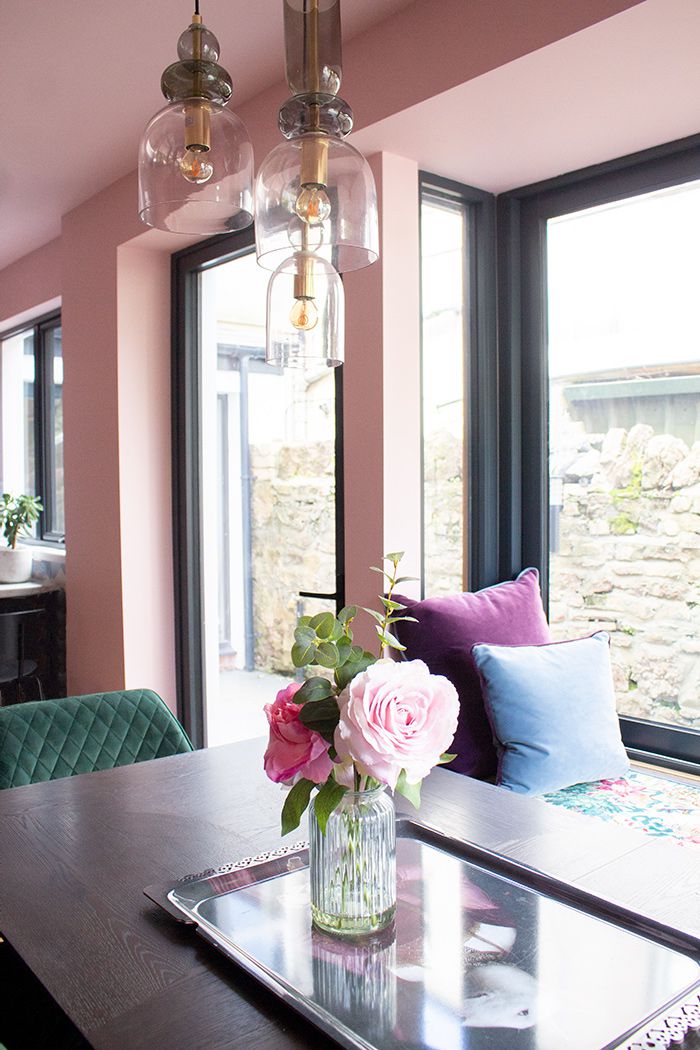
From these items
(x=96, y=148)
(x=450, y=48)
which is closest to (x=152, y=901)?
(x=450, y=48)

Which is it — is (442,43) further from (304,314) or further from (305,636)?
(305,636)

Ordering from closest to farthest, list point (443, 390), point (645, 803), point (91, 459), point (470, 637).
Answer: point (645, 803) → point (470, 637) → point (443, 390) → point (91, 459)

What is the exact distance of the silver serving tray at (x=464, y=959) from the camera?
36.2 inches

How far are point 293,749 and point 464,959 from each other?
32cm

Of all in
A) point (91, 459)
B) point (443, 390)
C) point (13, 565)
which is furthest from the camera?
point (13, 565)

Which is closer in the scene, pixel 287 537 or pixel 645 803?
pixel 645 803

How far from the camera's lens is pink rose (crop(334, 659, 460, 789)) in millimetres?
990

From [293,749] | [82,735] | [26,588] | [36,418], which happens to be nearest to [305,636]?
[293,749]

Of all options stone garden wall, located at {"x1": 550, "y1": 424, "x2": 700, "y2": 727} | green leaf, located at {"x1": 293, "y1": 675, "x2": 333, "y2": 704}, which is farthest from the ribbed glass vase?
stone garden wall, located at {"x1": 550, "y1": 424, "x2": 700, "y2": 727}

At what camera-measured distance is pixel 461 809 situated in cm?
154

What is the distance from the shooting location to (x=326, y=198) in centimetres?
116

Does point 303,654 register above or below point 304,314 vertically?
below

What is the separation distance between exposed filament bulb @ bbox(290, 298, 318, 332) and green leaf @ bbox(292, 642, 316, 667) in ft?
1.55

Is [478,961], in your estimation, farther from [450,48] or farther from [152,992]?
[450,48]
